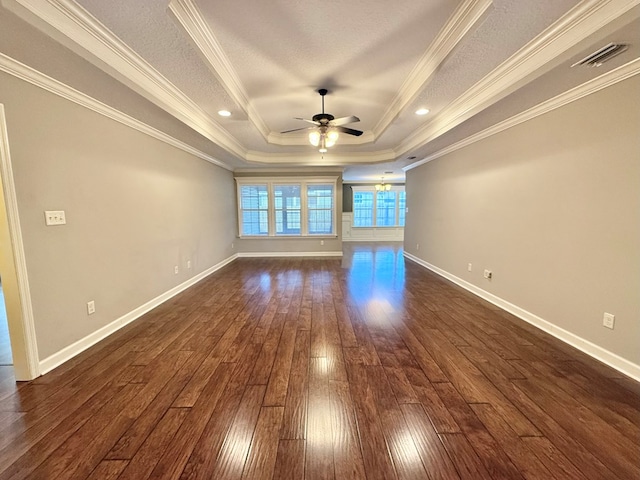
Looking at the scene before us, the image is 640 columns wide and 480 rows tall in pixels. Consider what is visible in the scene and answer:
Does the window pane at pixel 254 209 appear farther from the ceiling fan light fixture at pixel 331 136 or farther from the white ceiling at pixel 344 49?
the ceiling fan light fixture at pixel 331 136

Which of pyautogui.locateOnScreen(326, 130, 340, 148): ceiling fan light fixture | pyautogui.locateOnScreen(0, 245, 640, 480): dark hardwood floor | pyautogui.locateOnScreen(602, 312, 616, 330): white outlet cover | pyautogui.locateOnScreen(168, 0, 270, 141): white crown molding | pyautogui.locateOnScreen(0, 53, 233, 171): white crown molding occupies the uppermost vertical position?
pyautogui.locateOnScreen(168, 0, 270, 141): white crown molding

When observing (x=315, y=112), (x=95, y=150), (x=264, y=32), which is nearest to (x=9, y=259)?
(x=95, y=150)

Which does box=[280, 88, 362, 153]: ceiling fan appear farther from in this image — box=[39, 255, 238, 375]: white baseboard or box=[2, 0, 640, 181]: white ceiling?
box=[39, 255, 238, 375]: white baseboard

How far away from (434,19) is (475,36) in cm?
34

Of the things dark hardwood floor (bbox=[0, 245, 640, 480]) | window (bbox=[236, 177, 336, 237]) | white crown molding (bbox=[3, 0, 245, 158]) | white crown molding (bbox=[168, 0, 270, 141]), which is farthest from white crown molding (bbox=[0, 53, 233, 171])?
window (bbox=[236, 177, 336, 237])

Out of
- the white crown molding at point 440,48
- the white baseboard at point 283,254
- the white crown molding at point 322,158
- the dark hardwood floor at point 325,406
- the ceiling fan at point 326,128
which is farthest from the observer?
the white baseboard at point 283,254

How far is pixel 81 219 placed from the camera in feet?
8.61

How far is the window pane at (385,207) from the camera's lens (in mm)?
10883

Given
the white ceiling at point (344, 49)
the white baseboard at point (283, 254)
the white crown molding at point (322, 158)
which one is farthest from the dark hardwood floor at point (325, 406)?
the white baseboard at point (283, 254)

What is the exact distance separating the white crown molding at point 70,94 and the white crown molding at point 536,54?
3.85 m

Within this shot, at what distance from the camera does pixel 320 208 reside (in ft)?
24.5

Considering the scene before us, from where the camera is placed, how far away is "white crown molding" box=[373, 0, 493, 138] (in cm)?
190

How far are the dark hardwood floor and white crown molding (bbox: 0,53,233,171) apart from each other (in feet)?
7.66

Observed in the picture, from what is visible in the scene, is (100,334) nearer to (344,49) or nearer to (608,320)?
(344,49)
